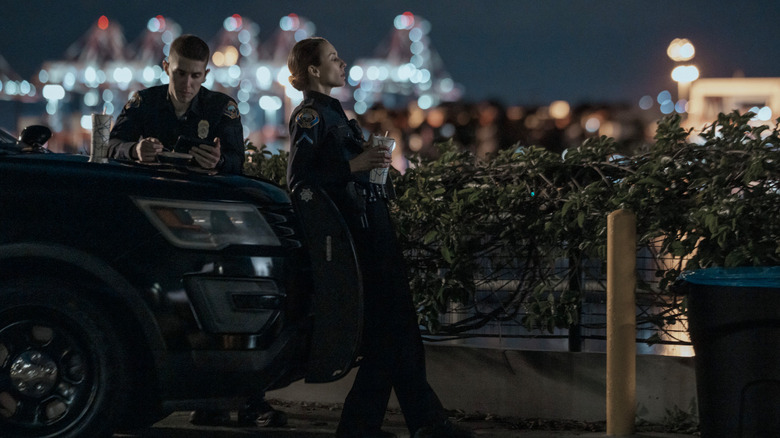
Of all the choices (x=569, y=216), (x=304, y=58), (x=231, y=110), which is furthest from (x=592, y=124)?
(x=304, y=58)

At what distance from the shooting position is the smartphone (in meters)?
4.00

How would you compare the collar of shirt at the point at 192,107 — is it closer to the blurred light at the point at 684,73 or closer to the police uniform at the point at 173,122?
the police uniform at the point at 173,122

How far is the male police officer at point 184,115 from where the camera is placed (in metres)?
4.16

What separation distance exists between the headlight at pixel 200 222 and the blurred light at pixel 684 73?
85.5 ft

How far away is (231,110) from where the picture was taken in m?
4.32

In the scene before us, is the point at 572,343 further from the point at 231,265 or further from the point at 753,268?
the point at 231,265

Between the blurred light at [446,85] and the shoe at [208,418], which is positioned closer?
the shoe at [208,418]

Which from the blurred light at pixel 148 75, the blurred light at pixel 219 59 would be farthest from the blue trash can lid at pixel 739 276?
the blurred light at pixel 219 59

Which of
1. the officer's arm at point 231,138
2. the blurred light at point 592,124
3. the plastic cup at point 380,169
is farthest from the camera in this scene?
the blurred light at point 592,124

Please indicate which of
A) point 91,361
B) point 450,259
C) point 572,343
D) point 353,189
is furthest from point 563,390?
point 91,361

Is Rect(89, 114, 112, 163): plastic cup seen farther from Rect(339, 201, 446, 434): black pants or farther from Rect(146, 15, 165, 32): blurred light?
Rect(146, 15, 165, 32): blurred light

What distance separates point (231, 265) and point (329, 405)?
2053mm

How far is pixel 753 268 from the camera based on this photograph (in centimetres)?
378

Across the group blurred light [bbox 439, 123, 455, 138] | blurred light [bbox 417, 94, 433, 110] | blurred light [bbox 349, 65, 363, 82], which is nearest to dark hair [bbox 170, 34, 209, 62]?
blurred light [bbox 439, 123, 455, 138]
